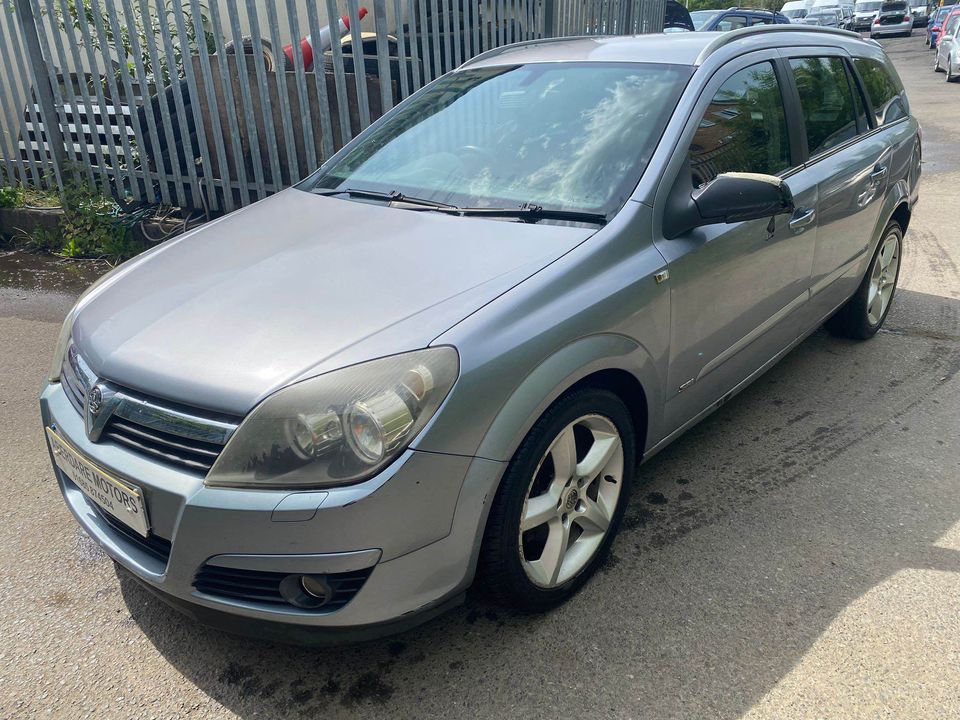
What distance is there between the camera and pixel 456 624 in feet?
7.95

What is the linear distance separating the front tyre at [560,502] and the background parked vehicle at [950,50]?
2058cm

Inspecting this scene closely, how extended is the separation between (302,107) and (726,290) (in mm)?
4094

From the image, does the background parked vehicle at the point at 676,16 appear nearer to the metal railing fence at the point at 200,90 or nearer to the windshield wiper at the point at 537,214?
the metal railing fence at the point at 200,90

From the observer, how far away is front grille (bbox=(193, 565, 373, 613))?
1932mm

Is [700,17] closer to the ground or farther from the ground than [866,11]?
farther from the ground

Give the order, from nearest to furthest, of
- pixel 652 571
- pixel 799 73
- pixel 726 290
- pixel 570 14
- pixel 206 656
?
1. pixel 206 656
2. pixel 652 571
3. pixel 726 290
4. pixel 799 73
5. pixel 570 14

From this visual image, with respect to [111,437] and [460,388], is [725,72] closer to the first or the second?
[460,388]

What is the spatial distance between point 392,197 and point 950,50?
21.1 m

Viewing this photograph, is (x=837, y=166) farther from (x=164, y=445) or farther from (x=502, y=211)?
(x=164, y=445)

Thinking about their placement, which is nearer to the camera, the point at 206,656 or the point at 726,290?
the point at 206,656

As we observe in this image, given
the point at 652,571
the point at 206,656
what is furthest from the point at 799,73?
the point at 206,656

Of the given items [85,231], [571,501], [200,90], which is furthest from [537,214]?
[85,231]

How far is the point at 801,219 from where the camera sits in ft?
10.9

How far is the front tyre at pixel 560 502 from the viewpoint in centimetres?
214
